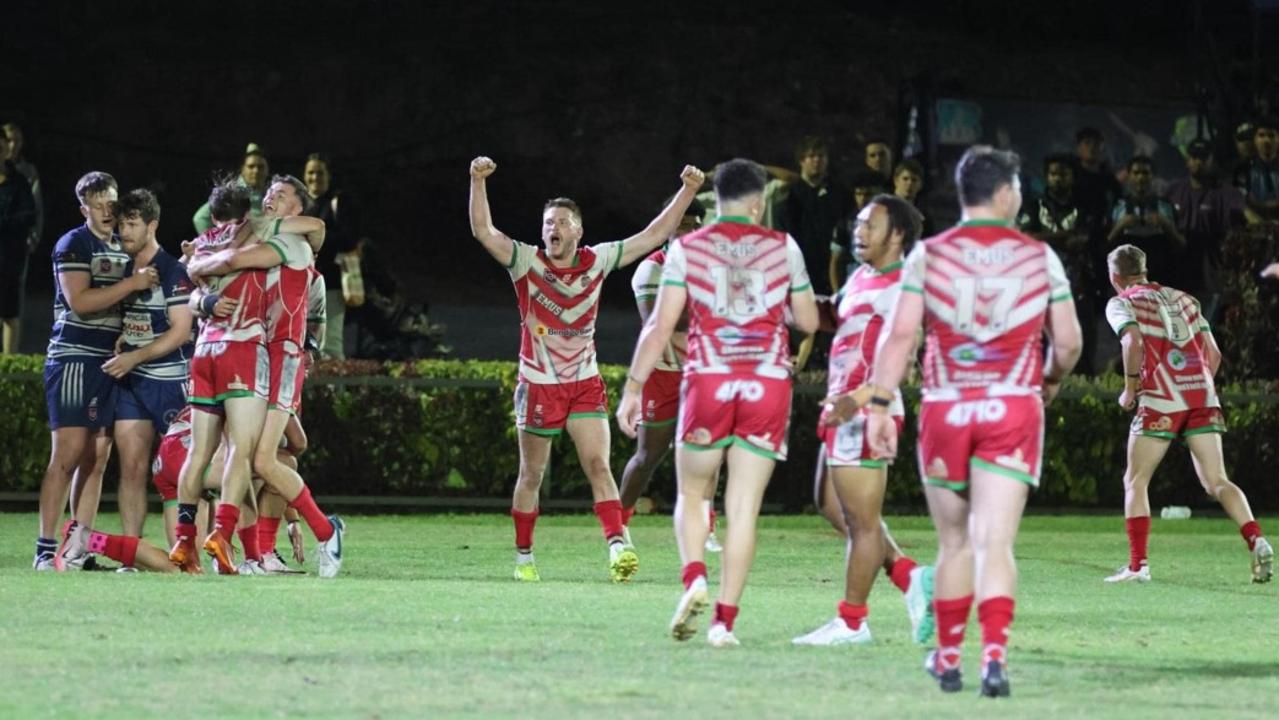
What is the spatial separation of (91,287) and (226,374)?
119 cm

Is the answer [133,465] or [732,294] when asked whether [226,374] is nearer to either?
[133,465]

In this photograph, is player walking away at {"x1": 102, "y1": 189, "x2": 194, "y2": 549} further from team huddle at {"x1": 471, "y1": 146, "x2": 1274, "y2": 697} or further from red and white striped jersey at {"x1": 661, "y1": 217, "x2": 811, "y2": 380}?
red and white striped jersey at {"x1": 661, "y1": 217, "x2": 811, "y2": 380}

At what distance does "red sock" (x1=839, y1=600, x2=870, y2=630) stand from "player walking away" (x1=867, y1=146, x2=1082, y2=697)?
1.37m

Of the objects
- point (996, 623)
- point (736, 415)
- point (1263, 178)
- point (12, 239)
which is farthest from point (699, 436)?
point (1263, 178)

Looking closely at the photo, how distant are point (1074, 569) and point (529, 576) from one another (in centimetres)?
405

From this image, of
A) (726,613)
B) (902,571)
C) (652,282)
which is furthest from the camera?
(652,282)

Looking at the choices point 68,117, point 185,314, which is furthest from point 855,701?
point 68,117

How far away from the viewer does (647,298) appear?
1492 centimetres

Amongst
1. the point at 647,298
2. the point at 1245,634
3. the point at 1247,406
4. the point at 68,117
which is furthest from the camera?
the point at 68,117

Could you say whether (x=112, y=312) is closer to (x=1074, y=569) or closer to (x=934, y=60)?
(x=1074, y=569)

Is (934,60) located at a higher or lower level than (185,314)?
higher

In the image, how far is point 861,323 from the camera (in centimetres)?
1047

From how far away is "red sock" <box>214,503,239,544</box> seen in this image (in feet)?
43.1

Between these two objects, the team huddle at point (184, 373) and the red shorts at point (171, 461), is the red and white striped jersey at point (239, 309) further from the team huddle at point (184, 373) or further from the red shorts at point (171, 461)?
the red shorts at point (171, 461)
